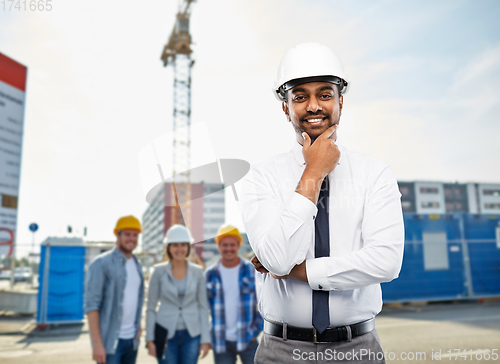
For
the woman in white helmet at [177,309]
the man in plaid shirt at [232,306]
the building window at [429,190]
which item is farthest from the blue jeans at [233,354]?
the building window at [429,190]

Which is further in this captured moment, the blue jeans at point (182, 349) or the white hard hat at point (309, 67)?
the blue jeans at point (182, 349)

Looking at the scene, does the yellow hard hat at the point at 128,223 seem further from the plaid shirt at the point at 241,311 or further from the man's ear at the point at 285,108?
the man's ear at the point at 285,108

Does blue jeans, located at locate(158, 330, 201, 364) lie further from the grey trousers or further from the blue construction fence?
the blue construction fence

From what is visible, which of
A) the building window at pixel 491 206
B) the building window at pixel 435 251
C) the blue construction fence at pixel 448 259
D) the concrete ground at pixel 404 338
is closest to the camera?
the concrete ground at pixel 404 338

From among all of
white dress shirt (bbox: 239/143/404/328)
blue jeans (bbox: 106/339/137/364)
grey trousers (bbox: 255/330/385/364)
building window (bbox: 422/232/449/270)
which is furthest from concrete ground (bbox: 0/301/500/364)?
white dress shirt (bbox: 239/143/404/328)

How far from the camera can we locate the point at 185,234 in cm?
445

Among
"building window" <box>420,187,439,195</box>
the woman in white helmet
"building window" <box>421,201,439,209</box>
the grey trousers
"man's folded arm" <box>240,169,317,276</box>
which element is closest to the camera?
"man's folded arm" <box>240,169,317,276</box>

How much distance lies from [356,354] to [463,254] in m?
12.5

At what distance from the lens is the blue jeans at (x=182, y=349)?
3.95m

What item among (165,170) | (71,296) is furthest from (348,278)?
(71,296)

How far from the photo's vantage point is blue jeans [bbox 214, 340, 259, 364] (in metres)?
4.05

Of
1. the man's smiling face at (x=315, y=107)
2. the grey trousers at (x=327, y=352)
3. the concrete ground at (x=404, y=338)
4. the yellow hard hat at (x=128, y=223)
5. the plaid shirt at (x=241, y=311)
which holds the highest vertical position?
the man's smiling face at (x=315, y=107)

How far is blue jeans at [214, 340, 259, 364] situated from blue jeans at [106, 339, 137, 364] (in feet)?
2.79

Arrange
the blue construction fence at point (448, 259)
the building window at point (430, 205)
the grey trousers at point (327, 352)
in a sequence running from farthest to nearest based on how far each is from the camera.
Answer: the building window at point (430, 205), the blue construction fence at point (448, 259), the grey trousers at point (327, 352)
